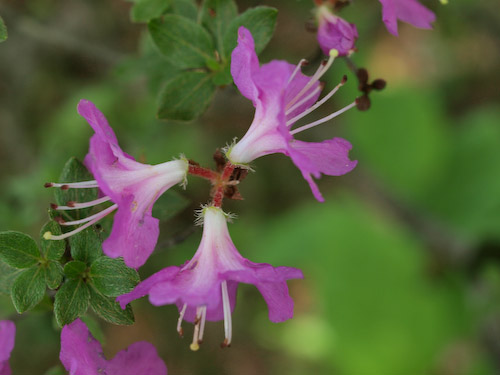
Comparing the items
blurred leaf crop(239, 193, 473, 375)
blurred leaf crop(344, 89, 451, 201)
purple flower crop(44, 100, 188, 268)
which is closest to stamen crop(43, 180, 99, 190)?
purple flower crop(44, 100, 188, 268)

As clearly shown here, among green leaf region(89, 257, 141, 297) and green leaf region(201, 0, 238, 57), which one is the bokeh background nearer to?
green leaf region(201, 0, 238, 57)

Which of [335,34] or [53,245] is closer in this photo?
[53,245]


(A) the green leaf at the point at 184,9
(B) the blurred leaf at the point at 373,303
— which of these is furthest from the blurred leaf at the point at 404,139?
(A) the green leaf at the point at 184,9

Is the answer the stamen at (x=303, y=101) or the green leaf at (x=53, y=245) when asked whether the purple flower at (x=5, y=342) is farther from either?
the stamen at (x=303, y=101)

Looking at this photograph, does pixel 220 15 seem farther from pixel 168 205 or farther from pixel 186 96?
pixel 168 205

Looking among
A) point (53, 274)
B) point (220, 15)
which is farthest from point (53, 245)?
point (220, 15)

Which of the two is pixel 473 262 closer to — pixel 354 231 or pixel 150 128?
pixel 354 231
